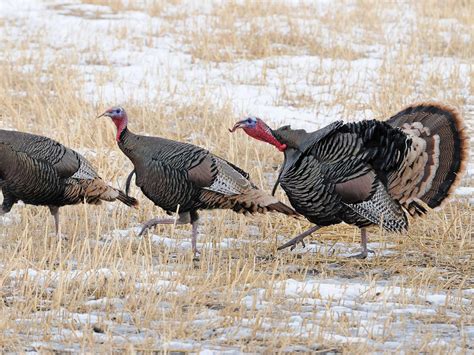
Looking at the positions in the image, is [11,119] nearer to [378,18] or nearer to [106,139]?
[106,139]

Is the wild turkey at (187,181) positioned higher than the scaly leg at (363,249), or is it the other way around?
the wild turkey at (187,181)

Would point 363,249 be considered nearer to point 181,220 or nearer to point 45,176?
point 181,220

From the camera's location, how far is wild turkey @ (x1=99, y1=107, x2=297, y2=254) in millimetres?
5820

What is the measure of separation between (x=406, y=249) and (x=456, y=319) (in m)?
1.66

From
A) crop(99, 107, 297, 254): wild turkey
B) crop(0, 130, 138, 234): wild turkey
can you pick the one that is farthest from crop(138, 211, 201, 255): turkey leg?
crop(0, 130, 138, 234): wild turkey

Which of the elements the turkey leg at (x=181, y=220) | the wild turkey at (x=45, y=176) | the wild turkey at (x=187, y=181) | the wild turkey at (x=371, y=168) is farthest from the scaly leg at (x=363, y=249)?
the wild turkey at (x=45, y=176)

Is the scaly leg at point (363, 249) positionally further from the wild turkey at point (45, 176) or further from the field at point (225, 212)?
the wild turkey at point (45, 176)

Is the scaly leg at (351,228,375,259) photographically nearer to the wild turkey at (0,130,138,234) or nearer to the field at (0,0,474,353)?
the field at (0,0,474,353)

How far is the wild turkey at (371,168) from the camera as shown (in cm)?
572

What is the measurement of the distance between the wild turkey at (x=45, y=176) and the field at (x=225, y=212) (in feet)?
0.77

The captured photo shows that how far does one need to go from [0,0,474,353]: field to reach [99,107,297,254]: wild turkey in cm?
27

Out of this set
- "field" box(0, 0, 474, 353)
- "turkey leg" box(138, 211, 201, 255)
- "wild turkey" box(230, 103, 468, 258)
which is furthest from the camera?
"turkey leg" box(138, 211, 201, 255)

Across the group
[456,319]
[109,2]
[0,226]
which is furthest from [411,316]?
[109,2]

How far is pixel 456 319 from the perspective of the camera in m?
4.51
